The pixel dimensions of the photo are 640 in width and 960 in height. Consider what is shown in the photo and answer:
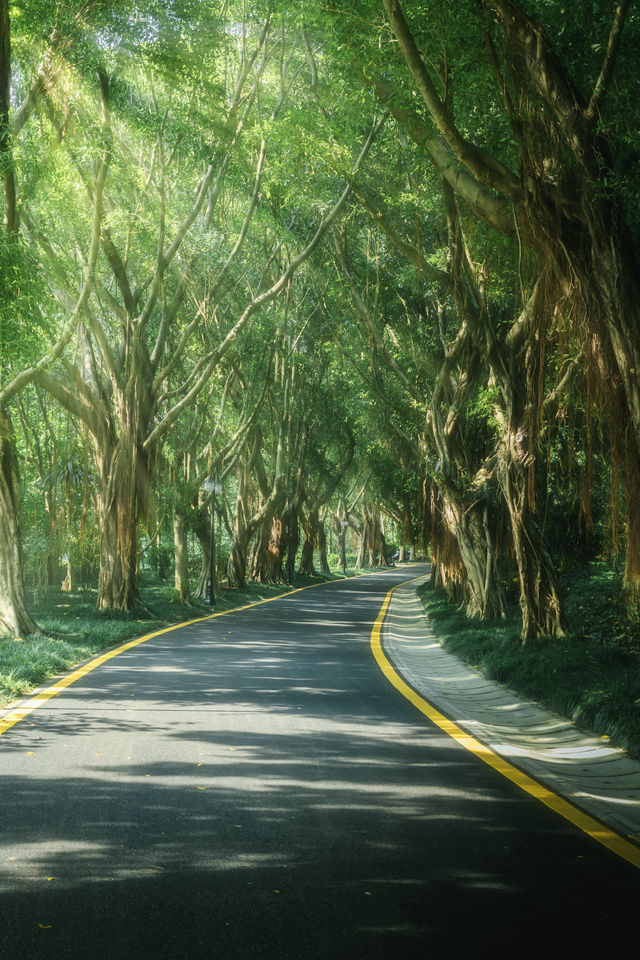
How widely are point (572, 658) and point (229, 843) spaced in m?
6.84

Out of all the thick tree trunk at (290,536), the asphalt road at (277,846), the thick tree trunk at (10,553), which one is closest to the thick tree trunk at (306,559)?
the thick tree trunk at (290,536)

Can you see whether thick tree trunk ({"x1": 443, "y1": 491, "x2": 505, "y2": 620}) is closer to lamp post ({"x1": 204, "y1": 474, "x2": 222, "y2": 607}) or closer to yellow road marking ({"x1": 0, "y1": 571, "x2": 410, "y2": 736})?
yellow road marking ({"x1": 0, "y1": 571, "x2": 410, "y2": 736})

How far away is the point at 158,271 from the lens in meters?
18.7

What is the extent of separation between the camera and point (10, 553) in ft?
49.2

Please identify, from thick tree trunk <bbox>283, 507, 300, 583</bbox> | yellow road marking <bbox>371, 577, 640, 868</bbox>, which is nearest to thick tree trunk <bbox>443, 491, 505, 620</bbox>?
yellow road marking <bbox>371, 577, 640, 868</bbox>

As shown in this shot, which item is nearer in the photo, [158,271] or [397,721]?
[397,721]

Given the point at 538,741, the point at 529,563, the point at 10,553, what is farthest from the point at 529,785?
the point at 10,553

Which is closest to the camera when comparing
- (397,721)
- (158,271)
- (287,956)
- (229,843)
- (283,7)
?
(287,956)

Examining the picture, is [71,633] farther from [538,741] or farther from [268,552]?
[268,552]

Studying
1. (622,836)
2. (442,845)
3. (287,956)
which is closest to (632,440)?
(622,836)

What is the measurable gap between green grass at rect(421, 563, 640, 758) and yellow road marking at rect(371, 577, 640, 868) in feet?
3.44

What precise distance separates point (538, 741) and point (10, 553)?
9.65 metres

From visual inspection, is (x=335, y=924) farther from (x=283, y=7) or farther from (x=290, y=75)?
(x=290, y=75)

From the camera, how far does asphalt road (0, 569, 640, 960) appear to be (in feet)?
12.6
